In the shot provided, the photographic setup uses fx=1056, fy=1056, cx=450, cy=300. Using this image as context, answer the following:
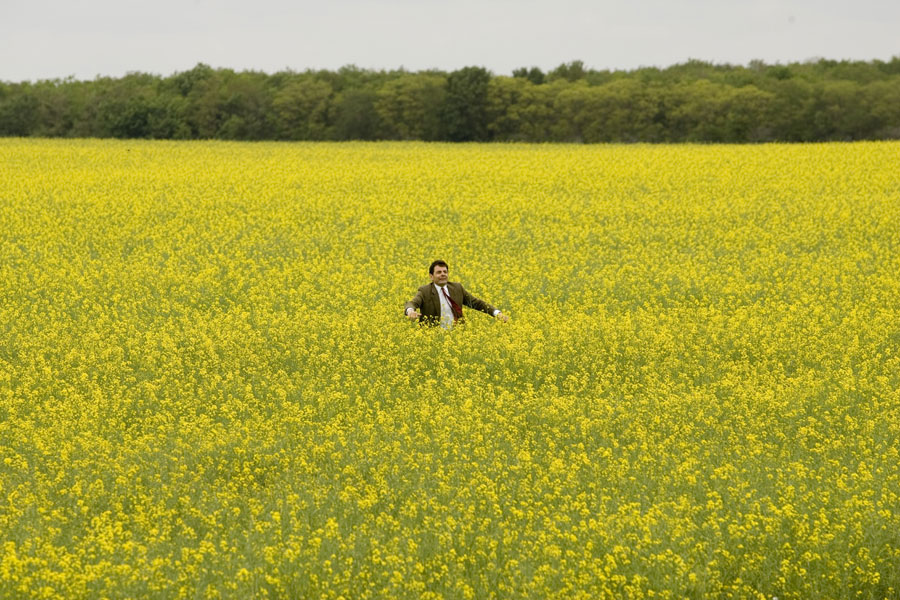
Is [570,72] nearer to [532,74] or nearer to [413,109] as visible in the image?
[532,74]

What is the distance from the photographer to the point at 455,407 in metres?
10.3

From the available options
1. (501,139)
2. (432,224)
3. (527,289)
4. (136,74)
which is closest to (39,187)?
(432,224)

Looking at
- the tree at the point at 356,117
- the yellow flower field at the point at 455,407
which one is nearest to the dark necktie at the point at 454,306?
the yellow flower field at the point at 455,407

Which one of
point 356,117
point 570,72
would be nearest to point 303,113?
point 356,117

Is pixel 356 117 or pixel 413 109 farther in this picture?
pixel 413 109

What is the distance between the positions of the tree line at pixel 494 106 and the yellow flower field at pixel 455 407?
27.6 m

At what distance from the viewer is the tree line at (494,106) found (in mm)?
49469

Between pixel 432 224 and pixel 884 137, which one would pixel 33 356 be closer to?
pixel 432 224

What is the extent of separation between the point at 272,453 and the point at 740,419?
4276 mm

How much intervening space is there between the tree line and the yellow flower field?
2763 centimetres

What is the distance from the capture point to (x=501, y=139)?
54719 mm

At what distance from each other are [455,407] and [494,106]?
46031 mm

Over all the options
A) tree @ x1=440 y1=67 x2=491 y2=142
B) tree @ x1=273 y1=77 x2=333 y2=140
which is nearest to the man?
tree @ x1=440 y1=67 x2=491 y2=142

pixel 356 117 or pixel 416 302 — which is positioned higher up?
pixel 356 117
